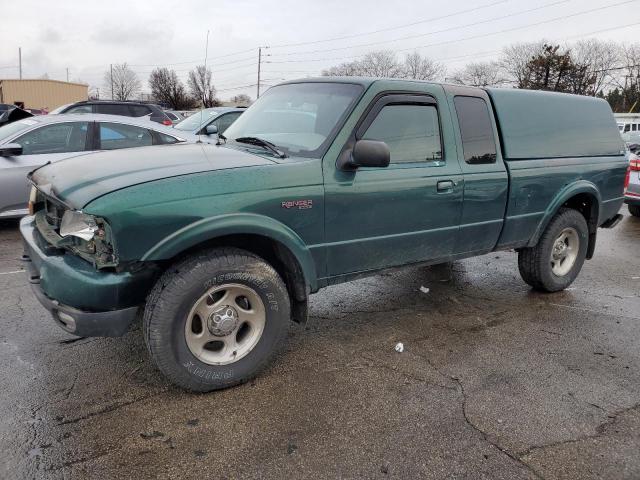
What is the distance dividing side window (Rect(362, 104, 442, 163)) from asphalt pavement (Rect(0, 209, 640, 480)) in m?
1.40

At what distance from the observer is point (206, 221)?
274cm

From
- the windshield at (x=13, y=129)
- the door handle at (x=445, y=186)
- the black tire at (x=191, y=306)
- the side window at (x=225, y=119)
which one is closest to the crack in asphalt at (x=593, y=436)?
the black tire at (x=191, y=306)

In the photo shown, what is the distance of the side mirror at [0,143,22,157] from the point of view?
6234 millimetres

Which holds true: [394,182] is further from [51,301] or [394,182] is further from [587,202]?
[587,202]

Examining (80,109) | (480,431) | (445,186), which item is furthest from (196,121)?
(480,431)

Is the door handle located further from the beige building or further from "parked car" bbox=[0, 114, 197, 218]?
the beige building

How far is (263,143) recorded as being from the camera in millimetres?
3549

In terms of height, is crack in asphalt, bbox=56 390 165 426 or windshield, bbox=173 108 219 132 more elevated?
windshield, bbox=173 108 219 132

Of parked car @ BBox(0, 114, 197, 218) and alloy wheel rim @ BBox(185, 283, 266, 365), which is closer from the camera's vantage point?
alloy wheel rim @ BBox(185, 283, 266, 365)

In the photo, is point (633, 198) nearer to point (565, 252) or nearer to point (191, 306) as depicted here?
point (565, 252)

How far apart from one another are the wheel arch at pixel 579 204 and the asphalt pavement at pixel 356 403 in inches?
33.4

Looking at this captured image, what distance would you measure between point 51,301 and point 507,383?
9.12ft

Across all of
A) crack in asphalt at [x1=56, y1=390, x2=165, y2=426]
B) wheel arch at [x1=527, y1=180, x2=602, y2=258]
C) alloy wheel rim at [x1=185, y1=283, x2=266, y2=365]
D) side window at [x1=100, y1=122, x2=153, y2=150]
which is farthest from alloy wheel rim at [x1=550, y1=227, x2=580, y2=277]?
side window at [x1=100, y1=122, x2=153, y2=150]

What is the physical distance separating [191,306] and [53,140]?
5.10 m
